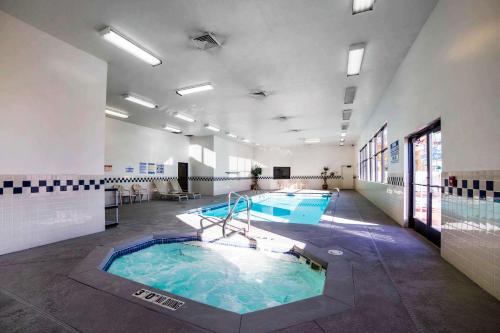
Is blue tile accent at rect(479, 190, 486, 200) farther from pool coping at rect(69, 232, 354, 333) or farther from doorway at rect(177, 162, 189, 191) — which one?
doorway at rect(177, 162, 189, 191)

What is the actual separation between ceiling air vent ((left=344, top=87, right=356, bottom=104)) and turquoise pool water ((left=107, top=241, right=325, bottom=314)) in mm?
4244

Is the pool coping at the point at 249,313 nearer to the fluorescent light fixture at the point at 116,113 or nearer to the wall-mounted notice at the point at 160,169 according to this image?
the fluorescent light fixture at the point at 116,113

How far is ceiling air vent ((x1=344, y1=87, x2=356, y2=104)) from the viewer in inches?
223

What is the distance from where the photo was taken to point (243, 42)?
12.0 feet

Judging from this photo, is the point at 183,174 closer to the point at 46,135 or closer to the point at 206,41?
the point at 46,135

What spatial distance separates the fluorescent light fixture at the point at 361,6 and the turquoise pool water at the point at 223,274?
3.11 m

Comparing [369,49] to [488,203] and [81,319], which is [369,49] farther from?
[81,319]

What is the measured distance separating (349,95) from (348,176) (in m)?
10.8

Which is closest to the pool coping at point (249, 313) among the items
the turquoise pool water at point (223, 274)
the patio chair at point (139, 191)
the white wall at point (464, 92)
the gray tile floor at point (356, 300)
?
the gray tile floor at point (356, 300)

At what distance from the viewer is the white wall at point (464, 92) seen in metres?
1.94

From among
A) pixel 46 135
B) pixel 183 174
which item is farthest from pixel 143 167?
pixel 46 135

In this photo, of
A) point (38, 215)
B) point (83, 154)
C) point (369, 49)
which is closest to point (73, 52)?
point (83, 154)

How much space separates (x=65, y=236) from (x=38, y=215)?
0.50 metres

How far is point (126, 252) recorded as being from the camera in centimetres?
337
